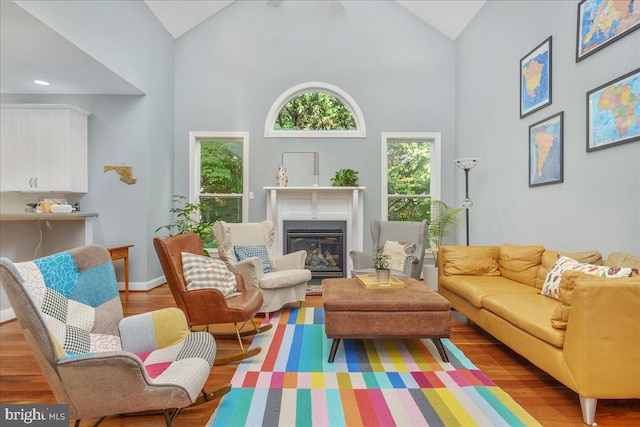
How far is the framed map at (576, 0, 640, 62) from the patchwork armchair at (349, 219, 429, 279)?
2.32m

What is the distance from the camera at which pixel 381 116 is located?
5.57 m

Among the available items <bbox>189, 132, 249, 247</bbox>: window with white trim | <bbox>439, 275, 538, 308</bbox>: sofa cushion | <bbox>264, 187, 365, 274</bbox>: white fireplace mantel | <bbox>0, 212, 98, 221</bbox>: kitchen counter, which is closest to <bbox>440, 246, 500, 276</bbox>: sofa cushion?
<bbox>439, 275, 538, 308</bbox>: sofa cushion

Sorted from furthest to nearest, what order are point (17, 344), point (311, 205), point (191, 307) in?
point (311, 205) < point (17, 344) < point (191, 307)

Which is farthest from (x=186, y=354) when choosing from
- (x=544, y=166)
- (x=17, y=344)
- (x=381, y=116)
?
(x=381, y=116)

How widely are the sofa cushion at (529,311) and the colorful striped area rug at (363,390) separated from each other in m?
0.42

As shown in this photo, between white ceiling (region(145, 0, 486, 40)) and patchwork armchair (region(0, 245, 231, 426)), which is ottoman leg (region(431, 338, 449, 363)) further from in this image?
white ceiling (region(145, 0, 486, 40))

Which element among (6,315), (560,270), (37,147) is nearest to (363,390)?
(560,270)

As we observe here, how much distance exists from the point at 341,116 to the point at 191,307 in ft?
13.1

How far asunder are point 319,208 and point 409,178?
1.60 meters

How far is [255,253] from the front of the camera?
3906 millimetres

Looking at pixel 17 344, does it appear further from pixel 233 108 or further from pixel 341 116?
pixel 341 116

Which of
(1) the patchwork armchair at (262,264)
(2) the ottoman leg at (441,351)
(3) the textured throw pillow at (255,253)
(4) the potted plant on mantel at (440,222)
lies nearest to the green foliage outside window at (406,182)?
(4) the potted plant on mantel at (440,222)

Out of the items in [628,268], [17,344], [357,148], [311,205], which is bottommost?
[17,344]

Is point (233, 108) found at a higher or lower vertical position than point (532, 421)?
higher
